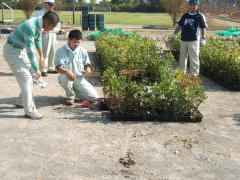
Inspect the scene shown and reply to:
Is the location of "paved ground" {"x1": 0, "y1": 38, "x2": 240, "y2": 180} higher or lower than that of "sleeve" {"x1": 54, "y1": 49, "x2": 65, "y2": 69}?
lower

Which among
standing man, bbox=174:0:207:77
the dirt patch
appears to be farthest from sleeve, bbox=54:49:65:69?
standing man, bbox=174:0:207:77

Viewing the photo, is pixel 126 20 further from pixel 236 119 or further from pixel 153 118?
pixel 153 118

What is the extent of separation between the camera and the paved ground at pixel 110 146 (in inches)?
191

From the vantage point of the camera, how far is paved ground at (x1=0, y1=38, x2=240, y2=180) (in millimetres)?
4852

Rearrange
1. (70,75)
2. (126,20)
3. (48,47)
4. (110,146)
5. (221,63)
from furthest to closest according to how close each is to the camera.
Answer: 1. (126,20)
2. (48,47)
3. (221,63)
4. (70,75)
5. (110,146)

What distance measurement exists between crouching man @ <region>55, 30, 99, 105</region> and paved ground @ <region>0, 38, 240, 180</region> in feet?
1.34

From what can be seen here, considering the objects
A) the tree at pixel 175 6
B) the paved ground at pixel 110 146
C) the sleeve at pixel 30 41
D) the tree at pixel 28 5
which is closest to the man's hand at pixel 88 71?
the paved ground at pixel 110 146

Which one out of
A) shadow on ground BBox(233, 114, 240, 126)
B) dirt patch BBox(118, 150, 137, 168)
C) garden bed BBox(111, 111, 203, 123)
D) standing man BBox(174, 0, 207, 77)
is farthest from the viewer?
standing man BBox(174, 0, 207, 77)

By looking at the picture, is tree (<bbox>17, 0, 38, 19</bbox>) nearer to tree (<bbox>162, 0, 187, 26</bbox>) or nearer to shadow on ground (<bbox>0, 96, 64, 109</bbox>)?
tree (<bbox>162, 0, 187, 26</bbox>)

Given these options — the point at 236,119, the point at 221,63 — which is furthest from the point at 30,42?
the point at 221,63

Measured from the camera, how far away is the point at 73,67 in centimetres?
757

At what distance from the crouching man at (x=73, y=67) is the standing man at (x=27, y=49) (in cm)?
82

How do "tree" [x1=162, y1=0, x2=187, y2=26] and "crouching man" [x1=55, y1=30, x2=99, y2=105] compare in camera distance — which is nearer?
"crouching man" [x1=55, y1=30, x2=99, y2=105]

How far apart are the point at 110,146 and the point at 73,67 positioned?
2.34 meters
